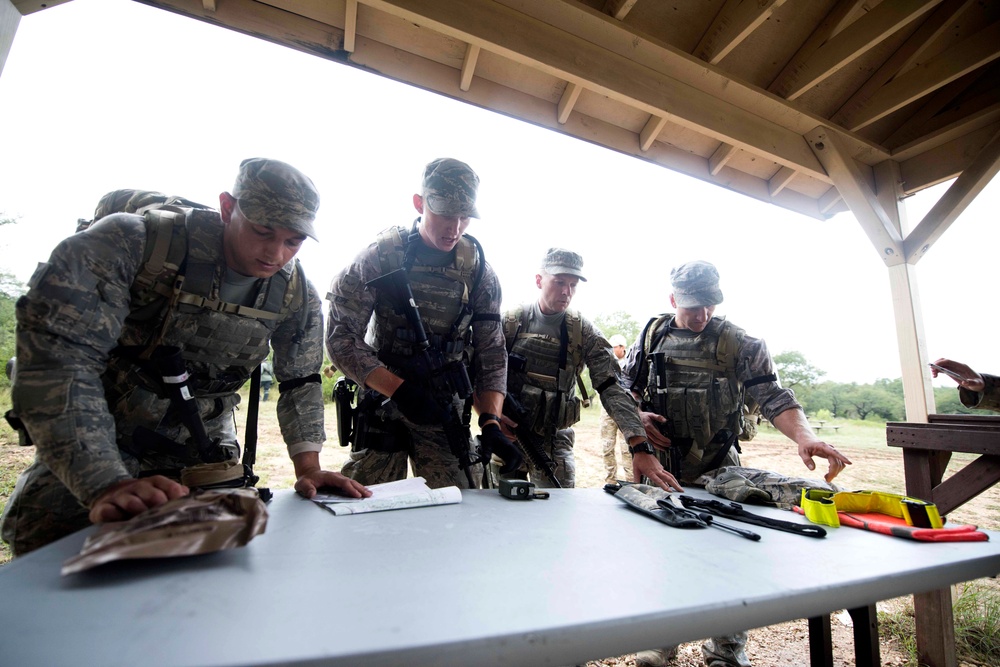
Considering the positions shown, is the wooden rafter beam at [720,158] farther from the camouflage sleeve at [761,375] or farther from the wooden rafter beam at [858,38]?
the camouflage sleeve at [761,375]

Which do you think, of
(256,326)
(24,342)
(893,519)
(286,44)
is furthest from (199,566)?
(286,44)

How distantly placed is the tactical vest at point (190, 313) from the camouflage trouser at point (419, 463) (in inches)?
30.2

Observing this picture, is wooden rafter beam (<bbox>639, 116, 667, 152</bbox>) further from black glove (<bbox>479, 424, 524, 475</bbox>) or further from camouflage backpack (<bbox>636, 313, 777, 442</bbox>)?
black glove (<bbox>479, 424, 524, 475</bbox>)

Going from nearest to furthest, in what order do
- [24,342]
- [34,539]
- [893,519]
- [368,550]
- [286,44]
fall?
1. [368,550]
2. [24,342]
3. [34,539]
4. [893,519]
5. [286,44]

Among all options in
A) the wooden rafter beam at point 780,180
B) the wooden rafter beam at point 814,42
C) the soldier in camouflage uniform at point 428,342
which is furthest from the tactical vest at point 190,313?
the wooden rafter beam at point 780,180

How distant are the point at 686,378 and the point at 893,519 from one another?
4.47 ft

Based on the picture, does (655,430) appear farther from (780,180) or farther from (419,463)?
(780,180)

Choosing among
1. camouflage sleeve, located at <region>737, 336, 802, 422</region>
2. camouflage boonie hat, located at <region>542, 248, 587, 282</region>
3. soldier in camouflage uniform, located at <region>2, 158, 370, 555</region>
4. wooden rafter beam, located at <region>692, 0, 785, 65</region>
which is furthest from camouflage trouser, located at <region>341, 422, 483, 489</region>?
wooden rafter beam, located at <region>692, 0, 785, 65</region>

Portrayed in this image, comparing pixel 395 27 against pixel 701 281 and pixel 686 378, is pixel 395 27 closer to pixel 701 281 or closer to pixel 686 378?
pixel 701 281

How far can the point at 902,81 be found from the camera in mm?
3336

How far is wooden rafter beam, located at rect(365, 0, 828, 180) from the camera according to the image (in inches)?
98.0

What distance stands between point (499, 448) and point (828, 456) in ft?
5.12

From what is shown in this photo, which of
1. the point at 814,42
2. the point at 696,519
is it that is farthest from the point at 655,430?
the point at 814,42

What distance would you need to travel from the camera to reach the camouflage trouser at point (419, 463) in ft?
7.64
